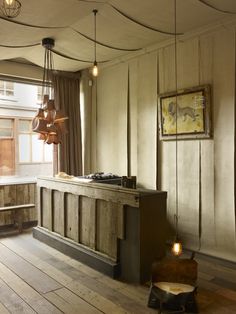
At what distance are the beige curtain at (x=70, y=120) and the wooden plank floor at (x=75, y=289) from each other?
2.03m

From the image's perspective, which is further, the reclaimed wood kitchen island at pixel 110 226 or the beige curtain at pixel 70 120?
the beige curtain at pixel 70 120

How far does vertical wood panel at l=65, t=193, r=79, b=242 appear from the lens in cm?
395

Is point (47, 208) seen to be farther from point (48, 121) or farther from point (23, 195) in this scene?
point (48, 121)

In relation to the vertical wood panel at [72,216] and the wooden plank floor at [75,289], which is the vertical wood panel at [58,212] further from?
the wooden plank floor at [75,289]

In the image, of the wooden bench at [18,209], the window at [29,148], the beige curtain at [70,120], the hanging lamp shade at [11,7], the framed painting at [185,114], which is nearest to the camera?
the hanging lamp shade at [11,7]

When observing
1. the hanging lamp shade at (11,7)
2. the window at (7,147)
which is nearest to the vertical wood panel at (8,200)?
the window at (7,147)

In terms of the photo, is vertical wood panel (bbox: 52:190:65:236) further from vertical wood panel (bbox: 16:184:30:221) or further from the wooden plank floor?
vertical wood panel (bbox: 16:184:30:221)

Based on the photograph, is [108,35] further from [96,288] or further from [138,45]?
[96,288]

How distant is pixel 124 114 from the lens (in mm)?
5070

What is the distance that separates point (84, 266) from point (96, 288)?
1.96ft

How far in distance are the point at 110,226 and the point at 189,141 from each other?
1610mm

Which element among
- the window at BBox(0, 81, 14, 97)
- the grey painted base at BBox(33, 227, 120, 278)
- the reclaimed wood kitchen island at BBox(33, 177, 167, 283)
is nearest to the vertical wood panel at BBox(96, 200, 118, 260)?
the reclaimed wood kitchen island at BBox(33, 177, 167, 283)

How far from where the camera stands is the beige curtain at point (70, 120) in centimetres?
553

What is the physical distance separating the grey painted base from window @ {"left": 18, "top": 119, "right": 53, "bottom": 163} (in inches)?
62.8
